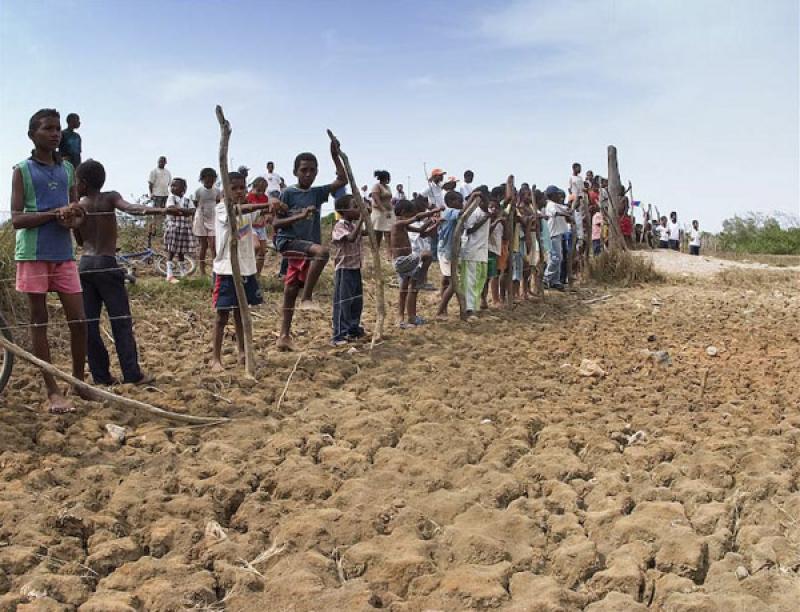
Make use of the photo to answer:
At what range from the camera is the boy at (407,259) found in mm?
6527

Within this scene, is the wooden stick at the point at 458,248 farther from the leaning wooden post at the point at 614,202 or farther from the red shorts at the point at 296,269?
the leaning wooden post at the point at 614,202

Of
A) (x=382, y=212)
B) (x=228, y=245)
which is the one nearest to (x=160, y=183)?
(x=382, y=212)

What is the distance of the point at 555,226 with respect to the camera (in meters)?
9.59

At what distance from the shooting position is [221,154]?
14.9 feet

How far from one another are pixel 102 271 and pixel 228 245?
33.4 inches

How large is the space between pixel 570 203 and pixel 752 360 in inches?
208

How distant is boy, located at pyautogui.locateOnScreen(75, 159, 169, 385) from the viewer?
14.0ft

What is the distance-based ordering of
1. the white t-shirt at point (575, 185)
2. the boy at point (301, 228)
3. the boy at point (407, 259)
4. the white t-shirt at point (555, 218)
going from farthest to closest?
the white t-shirt at point (575, 185) < the white t-shirt at point (555, 218) < the boy at point (407, 259) < the boy at point (301, 228)

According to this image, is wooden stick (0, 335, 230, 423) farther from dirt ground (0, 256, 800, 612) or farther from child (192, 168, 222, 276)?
child (192, 168, 222, 276)

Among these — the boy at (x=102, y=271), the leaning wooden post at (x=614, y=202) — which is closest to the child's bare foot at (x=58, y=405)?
the boy at (x=102, y=271)

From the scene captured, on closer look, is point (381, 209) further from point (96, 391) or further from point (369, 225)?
point (96, 391)

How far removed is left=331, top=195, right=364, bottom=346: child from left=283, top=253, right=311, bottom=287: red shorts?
1.07ft

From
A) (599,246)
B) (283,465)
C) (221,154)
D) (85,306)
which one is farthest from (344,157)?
(599,246)

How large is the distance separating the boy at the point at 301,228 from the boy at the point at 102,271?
47.7 inches
